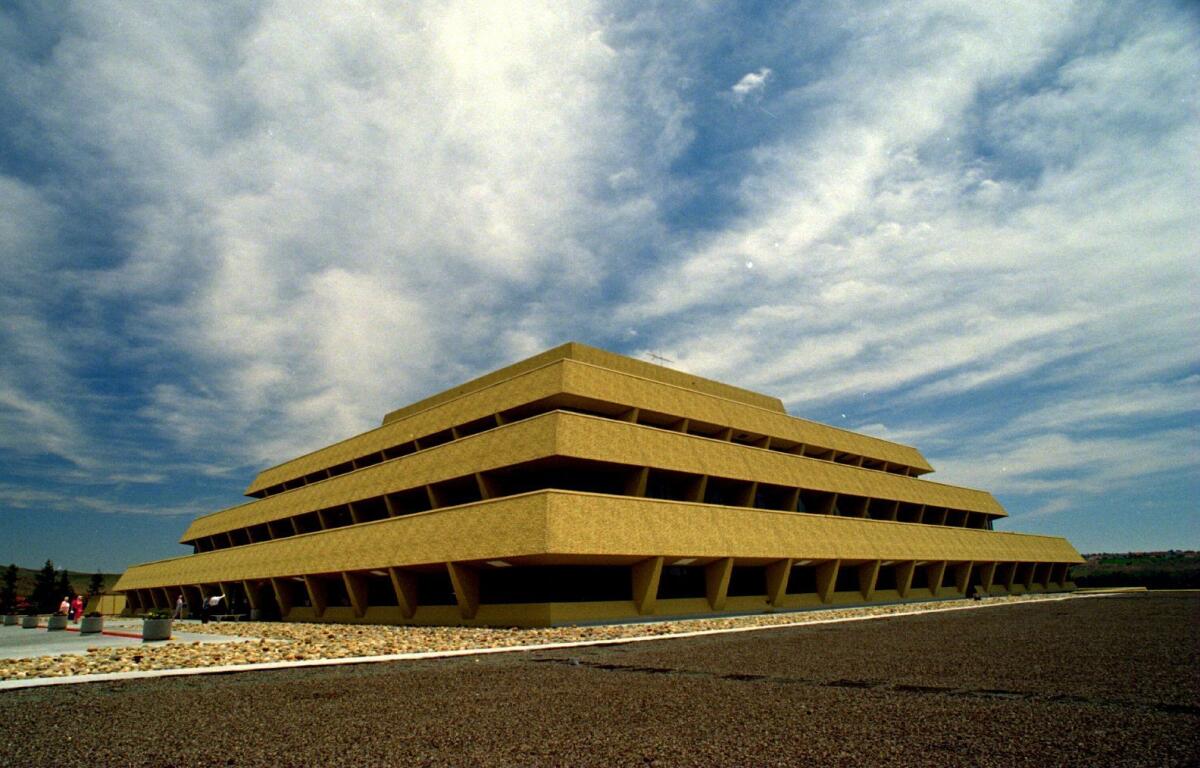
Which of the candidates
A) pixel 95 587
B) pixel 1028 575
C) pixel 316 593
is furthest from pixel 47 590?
pixel 1028 575

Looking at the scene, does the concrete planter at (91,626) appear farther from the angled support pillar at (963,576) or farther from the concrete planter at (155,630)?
the angled support pillar at (963,576)

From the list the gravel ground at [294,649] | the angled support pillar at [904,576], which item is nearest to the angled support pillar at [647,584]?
the gravel ground at [294,649]

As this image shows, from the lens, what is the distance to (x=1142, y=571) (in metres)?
88.7

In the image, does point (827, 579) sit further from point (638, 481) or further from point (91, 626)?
point (91, 626)

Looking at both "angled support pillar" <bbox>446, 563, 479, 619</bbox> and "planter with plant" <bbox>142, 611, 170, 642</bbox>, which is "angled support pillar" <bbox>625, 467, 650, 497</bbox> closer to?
"angled support pillar" <bbox>446, 563, 479, 619</bbox>

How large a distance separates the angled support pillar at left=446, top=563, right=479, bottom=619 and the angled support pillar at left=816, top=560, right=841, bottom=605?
70.6ft

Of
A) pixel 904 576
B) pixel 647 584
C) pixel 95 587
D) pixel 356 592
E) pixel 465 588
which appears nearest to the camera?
pixel 647 584

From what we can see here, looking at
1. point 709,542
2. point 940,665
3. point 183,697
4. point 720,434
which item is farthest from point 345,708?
point 720,434

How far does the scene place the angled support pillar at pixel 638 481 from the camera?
102 ft

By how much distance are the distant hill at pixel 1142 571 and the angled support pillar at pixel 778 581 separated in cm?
5953

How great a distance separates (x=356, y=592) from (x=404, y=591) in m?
5.37

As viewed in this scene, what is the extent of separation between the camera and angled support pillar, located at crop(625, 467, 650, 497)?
30984 millimetres

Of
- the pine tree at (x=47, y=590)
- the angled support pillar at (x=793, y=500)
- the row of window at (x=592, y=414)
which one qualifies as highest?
the row of window at (x=592, y=414)

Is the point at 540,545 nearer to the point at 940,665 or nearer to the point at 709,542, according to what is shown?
the point at 709,542
